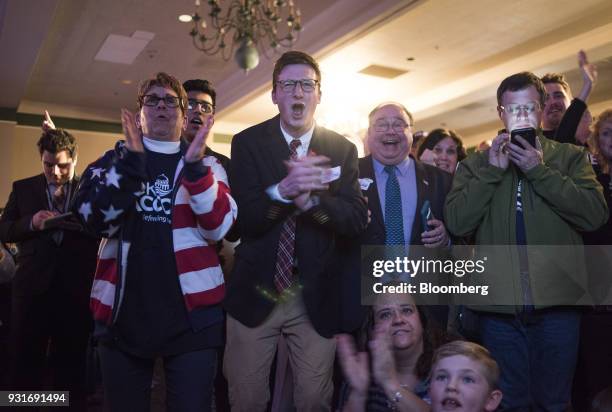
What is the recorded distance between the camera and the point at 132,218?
163 centimetres

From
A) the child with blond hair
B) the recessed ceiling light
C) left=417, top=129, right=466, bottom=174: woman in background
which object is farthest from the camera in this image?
the recessed ceiling light

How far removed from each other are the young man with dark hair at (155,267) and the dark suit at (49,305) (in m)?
1.06

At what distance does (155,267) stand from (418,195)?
107 cm

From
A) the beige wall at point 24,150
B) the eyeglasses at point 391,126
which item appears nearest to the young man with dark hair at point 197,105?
the eyeglasses at point 391,126

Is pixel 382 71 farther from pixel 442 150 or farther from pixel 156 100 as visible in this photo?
pixel 156 100

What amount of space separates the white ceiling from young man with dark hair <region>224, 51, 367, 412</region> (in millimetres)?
4086

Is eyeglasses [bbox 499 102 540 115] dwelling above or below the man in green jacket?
above

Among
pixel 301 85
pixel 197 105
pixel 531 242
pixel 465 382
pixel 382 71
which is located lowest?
pixel 465 382

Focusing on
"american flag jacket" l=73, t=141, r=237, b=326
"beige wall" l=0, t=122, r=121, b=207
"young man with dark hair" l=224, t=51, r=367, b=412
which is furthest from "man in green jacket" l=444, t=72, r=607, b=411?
"beige wall" l=0, t=122, r=121, b=207

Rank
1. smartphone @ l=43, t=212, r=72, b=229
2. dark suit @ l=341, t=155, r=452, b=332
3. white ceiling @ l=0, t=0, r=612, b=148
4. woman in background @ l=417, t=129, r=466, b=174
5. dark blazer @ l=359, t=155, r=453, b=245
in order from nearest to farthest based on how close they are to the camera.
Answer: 1. dark suit @ l=341, t=155, r=452, b=332
2. dark blazer @ l=359, t=155, r=453, b=245
3. smartphone @ l=43, t=212, r=72, b=229
4. woman in background @ l=417, t=129, r=466, b=174
5. white ceiling @ l=0, t=0, r=612, b=148

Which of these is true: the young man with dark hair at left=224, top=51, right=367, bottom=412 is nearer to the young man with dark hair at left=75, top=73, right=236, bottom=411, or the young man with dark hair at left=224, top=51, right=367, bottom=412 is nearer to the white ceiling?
the young man with dark hair at left=75, top=73, right=236, bottom=411

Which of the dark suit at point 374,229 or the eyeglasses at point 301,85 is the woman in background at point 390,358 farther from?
the eyeglasses at point 301,85

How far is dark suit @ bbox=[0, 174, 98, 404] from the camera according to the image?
2531 millimetres

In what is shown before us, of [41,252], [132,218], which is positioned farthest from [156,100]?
[41,252]
